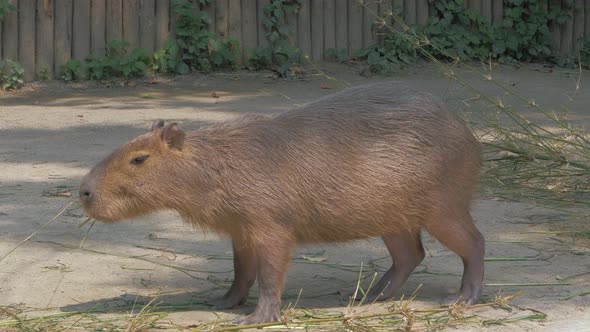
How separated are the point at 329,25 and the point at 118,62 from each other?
8.69ft

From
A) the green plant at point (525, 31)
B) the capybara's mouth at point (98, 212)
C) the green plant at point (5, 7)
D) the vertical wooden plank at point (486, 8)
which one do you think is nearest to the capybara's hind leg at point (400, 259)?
the capybara's mouth at point (98, 212)

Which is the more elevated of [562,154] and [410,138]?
[410,138]

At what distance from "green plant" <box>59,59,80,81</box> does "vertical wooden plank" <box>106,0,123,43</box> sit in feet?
1.61

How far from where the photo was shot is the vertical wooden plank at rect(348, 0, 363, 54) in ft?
39.5

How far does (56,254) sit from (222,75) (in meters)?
6.50

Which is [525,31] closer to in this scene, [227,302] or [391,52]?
[391,52]

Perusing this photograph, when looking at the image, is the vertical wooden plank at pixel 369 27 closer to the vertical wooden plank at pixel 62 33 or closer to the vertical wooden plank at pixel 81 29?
the vertical wooden plank at pixel 81 29

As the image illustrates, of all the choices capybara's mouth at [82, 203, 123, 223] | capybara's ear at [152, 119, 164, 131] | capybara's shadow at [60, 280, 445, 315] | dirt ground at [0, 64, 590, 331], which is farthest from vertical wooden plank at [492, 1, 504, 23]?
capybara's mouth at [82, 203, 123, 223]

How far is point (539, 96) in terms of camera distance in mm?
10336

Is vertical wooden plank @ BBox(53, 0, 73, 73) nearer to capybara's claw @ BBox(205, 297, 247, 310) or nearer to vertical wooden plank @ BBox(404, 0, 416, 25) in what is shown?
vertical wooden plank @ BBox(404, 0, 416, 25)

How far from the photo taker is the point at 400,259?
4504 millimetres

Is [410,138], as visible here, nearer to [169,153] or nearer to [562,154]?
[169,153]

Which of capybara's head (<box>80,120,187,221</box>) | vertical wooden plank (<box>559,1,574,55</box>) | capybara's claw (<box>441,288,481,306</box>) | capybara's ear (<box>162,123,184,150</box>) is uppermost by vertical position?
vertical wooden plank (<box>559,1,574,55</box>)

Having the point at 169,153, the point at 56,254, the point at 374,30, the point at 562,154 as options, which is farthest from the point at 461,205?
the point at 374,30
